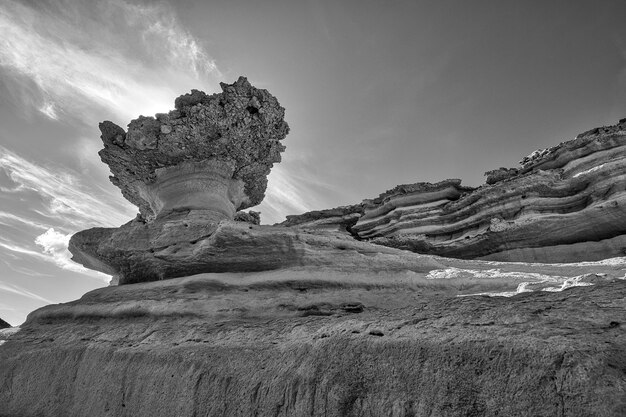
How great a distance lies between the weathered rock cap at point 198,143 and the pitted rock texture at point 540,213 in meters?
5.81

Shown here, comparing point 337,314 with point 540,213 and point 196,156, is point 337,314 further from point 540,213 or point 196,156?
point 540,213

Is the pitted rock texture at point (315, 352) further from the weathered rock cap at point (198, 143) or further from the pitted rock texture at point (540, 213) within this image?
the pitted rock texture at point (540, 213)

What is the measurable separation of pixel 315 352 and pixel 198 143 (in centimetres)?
890

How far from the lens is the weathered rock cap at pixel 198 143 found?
1111 centimetres

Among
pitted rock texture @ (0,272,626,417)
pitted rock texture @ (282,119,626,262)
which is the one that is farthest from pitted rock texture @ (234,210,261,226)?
pitted rock texture @ (0,272,626,417)

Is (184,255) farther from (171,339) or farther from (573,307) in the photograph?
(573,307)

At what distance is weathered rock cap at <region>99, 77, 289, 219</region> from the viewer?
1111cm

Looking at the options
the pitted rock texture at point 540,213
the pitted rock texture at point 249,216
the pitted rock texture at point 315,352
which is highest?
the pitted rock texture at point 249,216

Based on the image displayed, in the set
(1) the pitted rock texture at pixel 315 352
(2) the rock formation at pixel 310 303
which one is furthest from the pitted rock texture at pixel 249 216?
(1) the pitted rock texture at pixel 315 352

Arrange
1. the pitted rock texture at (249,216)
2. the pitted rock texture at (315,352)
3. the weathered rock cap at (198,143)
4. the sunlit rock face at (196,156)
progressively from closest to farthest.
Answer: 1. the pitted rock texture at (315,352)
2. the sunlit rock face at (196,156)
3. the weathered rock cap at (198,143)
4. the pitted rock texture at (249,216)

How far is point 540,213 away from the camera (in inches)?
416

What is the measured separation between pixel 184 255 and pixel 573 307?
6.60 metres

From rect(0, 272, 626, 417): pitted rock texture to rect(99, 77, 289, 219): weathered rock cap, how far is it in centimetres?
478

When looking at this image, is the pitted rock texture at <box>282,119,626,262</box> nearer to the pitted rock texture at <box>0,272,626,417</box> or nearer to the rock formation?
the rock formation
